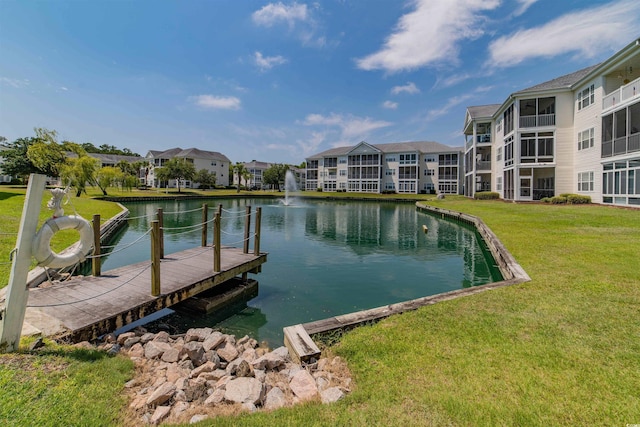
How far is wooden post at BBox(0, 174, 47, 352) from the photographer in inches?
165

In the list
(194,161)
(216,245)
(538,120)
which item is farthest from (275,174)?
(216,245)

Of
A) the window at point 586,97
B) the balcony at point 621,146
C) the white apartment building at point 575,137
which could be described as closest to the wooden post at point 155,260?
the white apartment building at point 575,137

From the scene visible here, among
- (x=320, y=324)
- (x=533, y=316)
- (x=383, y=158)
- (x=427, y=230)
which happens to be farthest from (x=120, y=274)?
(x=383, y=158)

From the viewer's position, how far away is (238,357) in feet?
17.6

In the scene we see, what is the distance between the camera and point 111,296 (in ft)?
22.0

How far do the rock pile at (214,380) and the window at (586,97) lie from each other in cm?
3023

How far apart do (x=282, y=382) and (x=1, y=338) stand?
11.8 ft

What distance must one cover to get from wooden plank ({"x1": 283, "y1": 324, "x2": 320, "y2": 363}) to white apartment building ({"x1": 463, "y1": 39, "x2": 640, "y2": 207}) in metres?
23.3

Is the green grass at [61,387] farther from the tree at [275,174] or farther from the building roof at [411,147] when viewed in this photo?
the tree at [275,174]

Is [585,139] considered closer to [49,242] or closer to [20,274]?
[49,242]

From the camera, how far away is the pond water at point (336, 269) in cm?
805

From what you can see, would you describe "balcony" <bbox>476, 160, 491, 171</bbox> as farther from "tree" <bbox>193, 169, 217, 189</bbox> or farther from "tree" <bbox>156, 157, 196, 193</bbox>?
"tree" <bbox>193, 169, 217, 189</bbox>

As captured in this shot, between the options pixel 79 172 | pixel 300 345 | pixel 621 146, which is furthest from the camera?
pixel 79 172

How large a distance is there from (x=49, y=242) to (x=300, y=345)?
3.70 m
